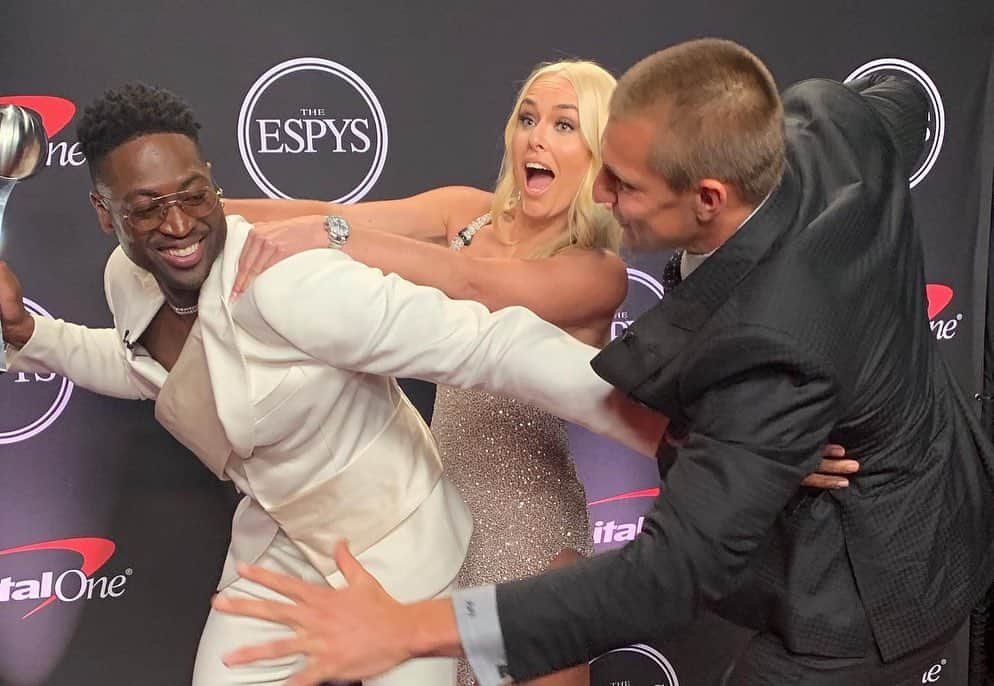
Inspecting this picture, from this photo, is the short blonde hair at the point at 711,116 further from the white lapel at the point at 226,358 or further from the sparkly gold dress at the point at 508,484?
the sparkly gold dress at the point at 508,484

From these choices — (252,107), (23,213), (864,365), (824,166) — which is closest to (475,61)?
(252,107)

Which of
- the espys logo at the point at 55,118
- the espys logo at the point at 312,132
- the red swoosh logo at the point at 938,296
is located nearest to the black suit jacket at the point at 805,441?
the espys logo at the point at 312,132

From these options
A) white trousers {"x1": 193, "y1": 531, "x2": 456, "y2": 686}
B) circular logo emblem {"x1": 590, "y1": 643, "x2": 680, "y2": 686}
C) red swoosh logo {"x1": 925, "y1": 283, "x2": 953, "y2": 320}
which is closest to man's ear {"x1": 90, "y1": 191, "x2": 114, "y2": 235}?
white trousers {"x1": 193, "y1": 531, "x2": 456, "y2": 686}

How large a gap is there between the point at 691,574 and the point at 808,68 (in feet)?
5.72

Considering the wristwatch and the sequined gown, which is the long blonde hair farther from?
the wristwatch

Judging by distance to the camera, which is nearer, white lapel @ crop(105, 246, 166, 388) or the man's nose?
the man's nose

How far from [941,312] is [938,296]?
0.15ft

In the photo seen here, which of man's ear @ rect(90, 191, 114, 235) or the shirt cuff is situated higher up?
man's ear @ rect(90, 191, 114, 235)

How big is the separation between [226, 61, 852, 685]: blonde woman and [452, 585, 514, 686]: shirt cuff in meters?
0.73

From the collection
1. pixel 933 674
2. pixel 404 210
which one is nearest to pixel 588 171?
pixel 404 210

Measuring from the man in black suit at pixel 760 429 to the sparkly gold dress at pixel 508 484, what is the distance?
0.52 m

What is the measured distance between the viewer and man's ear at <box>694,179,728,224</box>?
124cm

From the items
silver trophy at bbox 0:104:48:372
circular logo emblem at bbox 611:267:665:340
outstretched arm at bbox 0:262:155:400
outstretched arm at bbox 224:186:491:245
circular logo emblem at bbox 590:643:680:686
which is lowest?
circular logo emblem at bbox 590:643:680:686

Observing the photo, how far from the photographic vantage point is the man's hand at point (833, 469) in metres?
1.36
